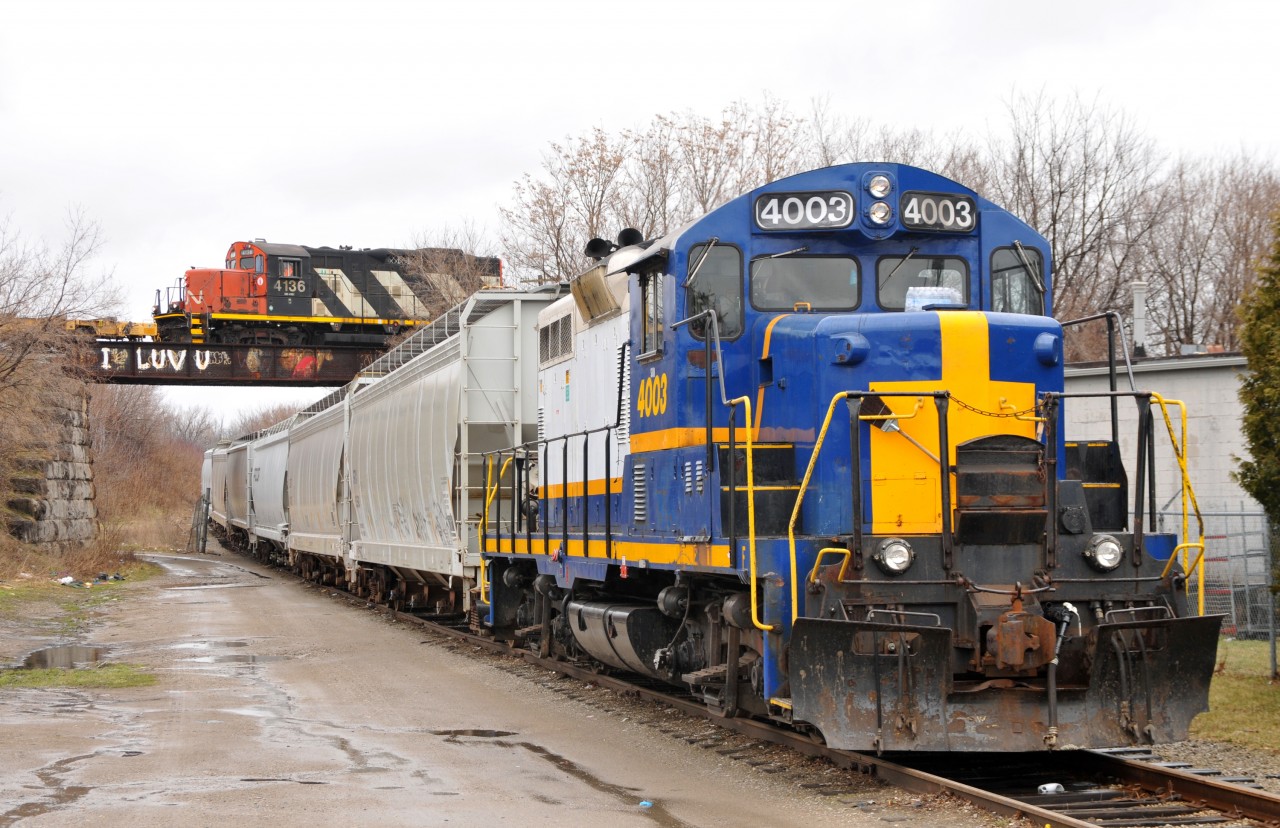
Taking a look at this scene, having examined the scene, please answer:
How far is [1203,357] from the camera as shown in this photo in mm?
17781

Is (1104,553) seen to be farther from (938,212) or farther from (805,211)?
(805,211)

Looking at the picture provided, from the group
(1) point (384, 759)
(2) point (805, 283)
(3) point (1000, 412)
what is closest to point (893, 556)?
(3) point (1000, 412)

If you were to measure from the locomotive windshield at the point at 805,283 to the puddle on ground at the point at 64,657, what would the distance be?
33.8ft

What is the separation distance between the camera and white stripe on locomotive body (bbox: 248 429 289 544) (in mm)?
34625

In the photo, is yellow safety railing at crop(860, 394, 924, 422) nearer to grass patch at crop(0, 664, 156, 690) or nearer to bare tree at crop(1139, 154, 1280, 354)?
grass patch at crop(0, 664, 156, 690)

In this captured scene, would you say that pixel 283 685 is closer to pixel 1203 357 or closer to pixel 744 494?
pixel 744 494

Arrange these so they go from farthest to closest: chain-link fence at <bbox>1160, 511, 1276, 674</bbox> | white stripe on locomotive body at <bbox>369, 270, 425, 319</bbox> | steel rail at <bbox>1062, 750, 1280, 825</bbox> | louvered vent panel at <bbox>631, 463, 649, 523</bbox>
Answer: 1. white stripe on locomotive body at <bbox>369, 270, 425, 319</bbox>
2. chain-link fence at <bbox>1160, 511, 1276, 674</bbox>
3. louvered vent panel at <bbox>631, 463, 649, 523</bbox>
4. steel rail at <bbox>1062, 750, 1280, 825</bbox>

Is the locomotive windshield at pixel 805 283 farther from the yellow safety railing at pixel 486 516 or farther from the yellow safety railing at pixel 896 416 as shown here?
the yellow safety railing at pixel 486 516

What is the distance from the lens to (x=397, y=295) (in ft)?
170

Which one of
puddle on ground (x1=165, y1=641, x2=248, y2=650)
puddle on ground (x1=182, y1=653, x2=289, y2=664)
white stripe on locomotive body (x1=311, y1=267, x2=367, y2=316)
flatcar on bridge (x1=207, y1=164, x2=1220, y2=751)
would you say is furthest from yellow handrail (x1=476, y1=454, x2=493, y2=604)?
white stripe on locomotive body (x1=311, y1=267, x2=367, y2=316)

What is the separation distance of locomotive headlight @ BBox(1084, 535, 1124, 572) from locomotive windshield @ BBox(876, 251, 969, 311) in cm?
205

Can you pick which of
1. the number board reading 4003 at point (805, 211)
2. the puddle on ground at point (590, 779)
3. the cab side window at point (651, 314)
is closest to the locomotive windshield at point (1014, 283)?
the number board reading 4003 at point (805, 211)

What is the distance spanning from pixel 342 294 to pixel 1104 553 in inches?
1808

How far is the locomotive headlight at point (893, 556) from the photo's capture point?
7523 millimetres
